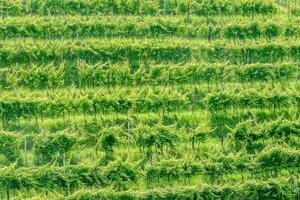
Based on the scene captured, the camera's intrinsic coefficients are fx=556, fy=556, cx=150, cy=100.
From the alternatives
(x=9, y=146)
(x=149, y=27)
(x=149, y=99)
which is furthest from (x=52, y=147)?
(x=149, y=27)

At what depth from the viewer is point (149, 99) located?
2142cm

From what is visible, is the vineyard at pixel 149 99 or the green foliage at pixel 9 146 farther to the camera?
the green foliage at pixel 9 146

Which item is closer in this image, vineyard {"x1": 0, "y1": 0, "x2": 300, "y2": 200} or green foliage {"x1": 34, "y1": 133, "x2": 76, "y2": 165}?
vineyard {"x1": 0, "y1": 0, "x2": 300, "y2": 200}

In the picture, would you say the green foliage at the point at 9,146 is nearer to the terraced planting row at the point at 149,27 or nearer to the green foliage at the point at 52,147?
the green foliage at the point at 52,147

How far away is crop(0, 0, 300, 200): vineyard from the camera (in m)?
19.9

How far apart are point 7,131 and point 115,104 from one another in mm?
4132

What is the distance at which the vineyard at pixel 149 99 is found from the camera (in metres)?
19.9

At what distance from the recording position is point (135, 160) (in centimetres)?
2041

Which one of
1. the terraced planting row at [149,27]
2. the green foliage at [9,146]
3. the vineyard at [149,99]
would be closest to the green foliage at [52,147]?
the vineyard at [149,99]

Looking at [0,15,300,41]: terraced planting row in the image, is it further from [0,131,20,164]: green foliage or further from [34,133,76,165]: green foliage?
[34,133,76,165]: green foliage

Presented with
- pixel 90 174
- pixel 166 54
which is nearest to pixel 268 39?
pixel 166 54

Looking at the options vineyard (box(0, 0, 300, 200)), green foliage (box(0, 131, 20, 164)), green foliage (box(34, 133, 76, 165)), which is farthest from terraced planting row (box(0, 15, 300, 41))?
green foliage (box(34, 133, 76, 165))

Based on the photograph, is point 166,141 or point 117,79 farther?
point 117,79

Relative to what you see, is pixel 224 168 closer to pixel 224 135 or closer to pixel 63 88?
pixel 224 135
